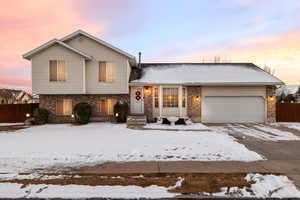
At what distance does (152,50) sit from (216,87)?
15.4m

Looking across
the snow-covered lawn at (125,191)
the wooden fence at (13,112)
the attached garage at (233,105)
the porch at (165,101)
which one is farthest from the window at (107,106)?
the snow-covered lawn at (125,191)

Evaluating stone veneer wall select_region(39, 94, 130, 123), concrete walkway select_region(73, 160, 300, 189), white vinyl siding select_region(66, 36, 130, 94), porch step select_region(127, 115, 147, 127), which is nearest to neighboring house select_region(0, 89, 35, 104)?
stone veneer wall select_region(39, 94, 130, 123)

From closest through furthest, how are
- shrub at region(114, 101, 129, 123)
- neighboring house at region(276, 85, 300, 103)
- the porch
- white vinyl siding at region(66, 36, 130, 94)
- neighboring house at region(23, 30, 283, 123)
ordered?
neighboring house at region(23, 30, 283, 123), shrub at region(114, 101, 129, 123), white vinyl siding at region(66, 36, 130, 94), the porch, neighboring house at region(276, 85, 300, 103)

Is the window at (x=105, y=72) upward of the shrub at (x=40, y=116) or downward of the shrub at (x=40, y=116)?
upward

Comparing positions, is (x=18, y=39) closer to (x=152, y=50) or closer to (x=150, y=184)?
(x=152, y=50)

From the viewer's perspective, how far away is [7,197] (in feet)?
10.9

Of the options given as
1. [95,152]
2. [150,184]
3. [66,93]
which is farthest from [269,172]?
[66,93]

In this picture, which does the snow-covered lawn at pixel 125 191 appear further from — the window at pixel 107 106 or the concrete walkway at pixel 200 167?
the window at pixel 107 106

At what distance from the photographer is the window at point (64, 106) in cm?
1370

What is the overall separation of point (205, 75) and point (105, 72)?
328 inches

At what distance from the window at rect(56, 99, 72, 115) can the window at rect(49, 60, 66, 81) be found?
6.48 feet

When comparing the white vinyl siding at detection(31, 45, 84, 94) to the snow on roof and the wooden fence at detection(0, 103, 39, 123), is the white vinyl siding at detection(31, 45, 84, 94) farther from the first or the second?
the snow on roof

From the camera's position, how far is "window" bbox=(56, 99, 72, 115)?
13.7 m

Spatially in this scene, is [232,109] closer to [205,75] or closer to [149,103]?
[205,75]
